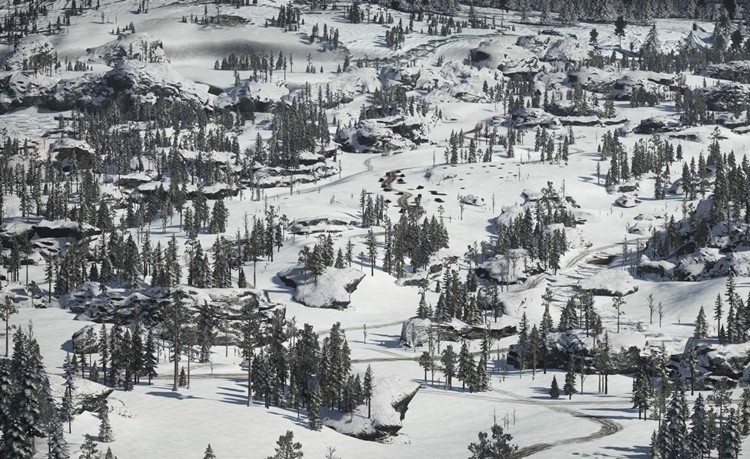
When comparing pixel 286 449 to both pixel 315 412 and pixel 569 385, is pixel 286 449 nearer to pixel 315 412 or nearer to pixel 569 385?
pixel 315 412

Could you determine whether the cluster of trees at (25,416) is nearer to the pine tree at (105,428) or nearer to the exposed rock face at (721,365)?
the pine tree at (105,428)

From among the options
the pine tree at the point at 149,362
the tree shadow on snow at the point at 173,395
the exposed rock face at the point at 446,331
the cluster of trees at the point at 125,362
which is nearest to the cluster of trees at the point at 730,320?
the exposed rock face at the point at 446,331

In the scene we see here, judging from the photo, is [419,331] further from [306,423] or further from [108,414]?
[108,414]

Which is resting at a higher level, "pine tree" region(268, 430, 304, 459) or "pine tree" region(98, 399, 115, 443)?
"pine tree" region(268, 430, 304, 459)

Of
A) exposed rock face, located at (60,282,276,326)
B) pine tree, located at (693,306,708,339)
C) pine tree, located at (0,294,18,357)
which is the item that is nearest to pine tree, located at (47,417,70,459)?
pine tree, located at (0,294,18,357)

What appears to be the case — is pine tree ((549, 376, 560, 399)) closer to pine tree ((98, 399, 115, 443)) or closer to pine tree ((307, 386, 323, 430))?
pine tree ((307, 386, 323, 430))

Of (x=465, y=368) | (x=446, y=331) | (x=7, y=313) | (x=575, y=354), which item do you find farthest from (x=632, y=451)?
(x=7, y=313)

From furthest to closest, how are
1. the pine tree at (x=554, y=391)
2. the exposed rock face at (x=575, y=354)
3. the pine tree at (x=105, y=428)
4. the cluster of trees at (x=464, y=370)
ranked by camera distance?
1. the exposed rock face at (x=575, y=354)
2. the cluster of trees at (x=464, y=370)
3. the pine tree at (x=554, y=391)
4. the pine tree at (x=105, y=428)

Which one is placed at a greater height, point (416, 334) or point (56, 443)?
point (56, 443)
